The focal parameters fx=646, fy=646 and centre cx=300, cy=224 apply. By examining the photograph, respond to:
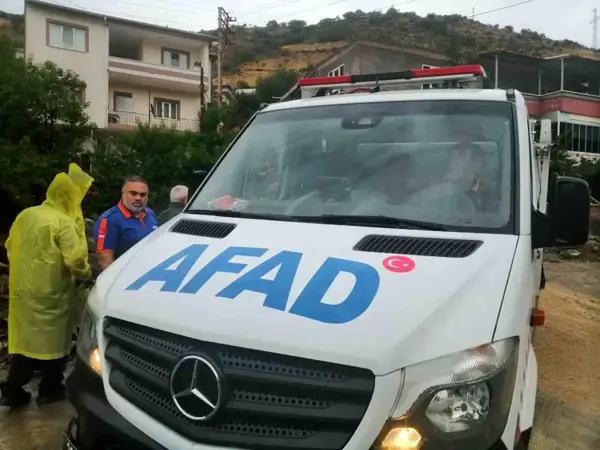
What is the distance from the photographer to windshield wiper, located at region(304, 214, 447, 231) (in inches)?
114

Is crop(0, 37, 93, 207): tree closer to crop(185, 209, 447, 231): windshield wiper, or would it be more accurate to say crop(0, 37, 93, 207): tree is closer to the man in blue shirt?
the man in blue shirt

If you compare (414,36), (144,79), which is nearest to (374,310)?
(144,79)

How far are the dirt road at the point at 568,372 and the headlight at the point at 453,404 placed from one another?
8.59ft

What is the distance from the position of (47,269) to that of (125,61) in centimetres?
3211

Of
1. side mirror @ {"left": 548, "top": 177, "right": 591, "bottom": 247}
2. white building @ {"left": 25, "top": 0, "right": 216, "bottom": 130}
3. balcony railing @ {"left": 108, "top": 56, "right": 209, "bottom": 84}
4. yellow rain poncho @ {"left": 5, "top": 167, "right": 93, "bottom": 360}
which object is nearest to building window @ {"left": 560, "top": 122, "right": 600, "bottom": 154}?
white building @ {"left": 25, "top": 0, "right": 216, "bottom": 130}

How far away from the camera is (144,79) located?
35.6 m

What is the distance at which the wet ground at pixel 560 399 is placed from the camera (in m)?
4.41

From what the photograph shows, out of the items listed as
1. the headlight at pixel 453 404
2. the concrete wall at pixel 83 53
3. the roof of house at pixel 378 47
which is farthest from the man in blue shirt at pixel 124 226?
the roof of house at pixel 378 47

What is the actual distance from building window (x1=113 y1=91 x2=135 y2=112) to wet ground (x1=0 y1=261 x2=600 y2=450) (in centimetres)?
3034

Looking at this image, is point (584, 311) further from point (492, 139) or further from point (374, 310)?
point (374, 310)

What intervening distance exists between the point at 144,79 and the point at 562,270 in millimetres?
27402

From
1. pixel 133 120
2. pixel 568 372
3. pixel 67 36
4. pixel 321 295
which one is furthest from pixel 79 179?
pixel 133 120

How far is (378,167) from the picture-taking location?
11.0ft

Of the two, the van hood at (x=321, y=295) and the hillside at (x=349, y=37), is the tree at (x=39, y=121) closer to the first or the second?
the van hood at (x=321, y=295)
